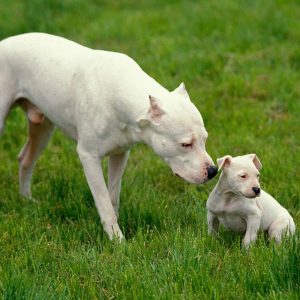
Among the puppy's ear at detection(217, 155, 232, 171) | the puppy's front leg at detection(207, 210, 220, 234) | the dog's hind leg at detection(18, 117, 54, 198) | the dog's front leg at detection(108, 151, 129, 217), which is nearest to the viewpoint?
the puppy's ear at detection(217, 155, 232, 171)

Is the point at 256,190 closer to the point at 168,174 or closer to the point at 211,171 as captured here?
the point at 211,171

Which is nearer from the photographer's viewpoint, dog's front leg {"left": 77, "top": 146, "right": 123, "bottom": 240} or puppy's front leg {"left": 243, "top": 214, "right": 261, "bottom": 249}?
puppy's front leg {"left": 243, "top": 214, "right": 261, "bottom": 249}

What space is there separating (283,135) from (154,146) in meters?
2.79

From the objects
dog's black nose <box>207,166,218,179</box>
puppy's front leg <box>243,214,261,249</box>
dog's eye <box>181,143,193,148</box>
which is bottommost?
puppy's front leg <box>243,214,261,249</box>

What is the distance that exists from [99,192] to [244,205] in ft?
3.51

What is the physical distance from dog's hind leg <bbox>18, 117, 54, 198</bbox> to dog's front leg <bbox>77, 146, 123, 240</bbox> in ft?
3.56

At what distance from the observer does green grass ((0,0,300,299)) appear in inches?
187

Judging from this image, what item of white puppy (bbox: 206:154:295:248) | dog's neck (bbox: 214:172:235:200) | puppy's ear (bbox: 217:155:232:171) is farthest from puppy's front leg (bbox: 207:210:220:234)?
puppy's ear (bbox: 217:155:232:171)

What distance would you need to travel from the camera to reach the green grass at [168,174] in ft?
15.6

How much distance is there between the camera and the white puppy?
209 inches

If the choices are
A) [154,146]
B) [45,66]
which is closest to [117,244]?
[154,146]

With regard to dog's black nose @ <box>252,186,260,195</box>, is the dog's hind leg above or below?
below

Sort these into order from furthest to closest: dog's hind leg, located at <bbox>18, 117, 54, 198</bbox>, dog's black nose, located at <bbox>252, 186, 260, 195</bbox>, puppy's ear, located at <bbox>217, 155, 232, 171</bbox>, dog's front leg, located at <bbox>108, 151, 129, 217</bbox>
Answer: dog's hind leg, located at <bbox>18, 117, 54, 198</bbox> < dog's front leg, located at <bbox>108, 151, 129, 217</bbox> < puppy's ear, located at <bbox>217, 155, 232, 171</bbox> < dog's black nose, located at <bbox>252, 186, 260, 195</bbox>

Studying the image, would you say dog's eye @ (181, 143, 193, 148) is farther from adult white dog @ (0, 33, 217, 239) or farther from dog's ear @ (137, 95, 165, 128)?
dog's ear @ (137, 95, 165, 128)
